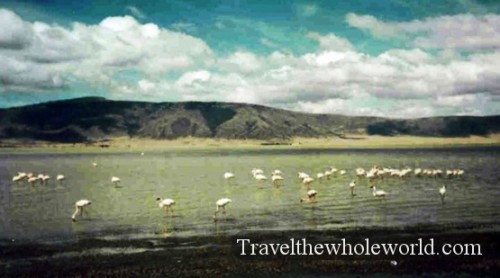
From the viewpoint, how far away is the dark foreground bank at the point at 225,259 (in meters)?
17.9

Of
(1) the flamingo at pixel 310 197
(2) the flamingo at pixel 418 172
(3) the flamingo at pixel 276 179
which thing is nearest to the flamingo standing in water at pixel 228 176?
(3) the flamingo at pixel 276 179

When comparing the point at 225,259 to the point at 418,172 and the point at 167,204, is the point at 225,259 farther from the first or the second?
the point at 418,172

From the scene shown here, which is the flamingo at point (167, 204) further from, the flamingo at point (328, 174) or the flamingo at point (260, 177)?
the flamingo at point (328, 174)

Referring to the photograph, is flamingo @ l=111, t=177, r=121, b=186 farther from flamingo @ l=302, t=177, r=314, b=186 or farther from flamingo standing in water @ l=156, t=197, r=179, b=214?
flamingo standing in water @ l=156, t=197, r=179, b=214

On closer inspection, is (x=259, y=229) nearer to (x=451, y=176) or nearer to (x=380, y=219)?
(x=380, y=219)

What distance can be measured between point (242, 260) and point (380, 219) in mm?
9520

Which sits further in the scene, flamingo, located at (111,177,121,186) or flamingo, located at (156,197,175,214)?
flamingo, located at (111,177,121,186)

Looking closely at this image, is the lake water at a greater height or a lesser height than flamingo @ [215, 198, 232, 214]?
lesser

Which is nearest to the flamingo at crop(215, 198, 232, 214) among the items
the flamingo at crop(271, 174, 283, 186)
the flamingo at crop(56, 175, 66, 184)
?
the flamingo at crop(271, 174, 283, 186)

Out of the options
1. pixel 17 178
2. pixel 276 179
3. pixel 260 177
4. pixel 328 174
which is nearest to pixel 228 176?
pixel 260 177

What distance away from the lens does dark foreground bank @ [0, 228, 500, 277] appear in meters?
17.9

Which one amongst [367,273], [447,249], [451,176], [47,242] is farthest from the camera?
[451,176]

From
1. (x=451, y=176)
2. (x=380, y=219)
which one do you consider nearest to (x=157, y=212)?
(x=380, y=219)

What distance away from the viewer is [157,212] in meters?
31.0
